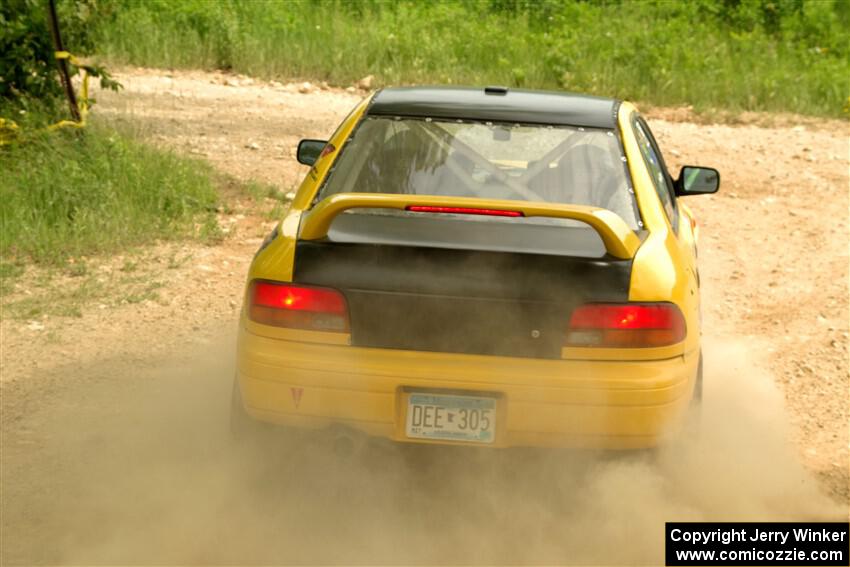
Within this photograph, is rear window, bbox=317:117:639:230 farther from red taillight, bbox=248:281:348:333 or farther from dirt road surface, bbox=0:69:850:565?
dirt road surface, bbox=0:69:850:565

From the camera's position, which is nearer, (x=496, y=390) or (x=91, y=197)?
(x=496, y=390)

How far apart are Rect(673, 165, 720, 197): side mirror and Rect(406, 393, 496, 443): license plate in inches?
79.5

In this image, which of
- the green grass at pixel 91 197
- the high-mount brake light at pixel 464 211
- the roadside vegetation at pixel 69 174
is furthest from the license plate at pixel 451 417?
the roadside vegetation at pixel 69 174

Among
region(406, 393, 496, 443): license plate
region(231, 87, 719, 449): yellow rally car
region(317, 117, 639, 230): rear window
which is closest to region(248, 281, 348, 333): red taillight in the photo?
region(231, 87, 719, 449): yellow rally car

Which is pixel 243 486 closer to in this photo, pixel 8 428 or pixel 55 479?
pixel 55 479

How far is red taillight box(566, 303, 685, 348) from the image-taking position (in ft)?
12.9

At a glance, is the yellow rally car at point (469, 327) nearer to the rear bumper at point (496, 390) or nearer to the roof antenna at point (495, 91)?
the rear bumper at point (496, 390)

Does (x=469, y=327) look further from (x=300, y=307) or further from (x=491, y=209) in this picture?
(x=300, y=307)

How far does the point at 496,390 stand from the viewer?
3.93 meters

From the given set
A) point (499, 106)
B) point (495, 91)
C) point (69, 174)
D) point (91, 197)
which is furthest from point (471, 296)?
point (69, 174)

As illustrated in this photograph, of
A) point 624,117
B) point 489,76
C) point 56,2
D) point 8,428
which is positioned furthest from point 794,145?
point 8,428

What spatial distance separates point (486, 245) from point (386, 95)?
1.37m

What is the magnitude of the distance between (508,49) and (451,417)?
1164 centimetres

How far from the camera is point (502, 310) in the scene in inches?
155
